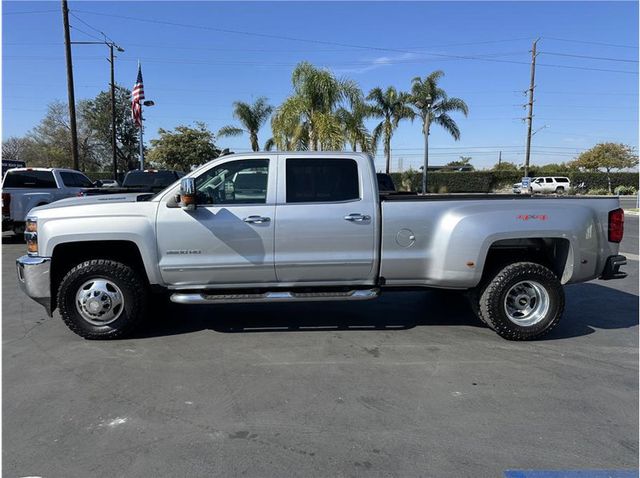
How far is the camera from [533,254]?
5391 millimetres

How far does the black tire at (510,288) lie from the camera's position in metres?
5.05

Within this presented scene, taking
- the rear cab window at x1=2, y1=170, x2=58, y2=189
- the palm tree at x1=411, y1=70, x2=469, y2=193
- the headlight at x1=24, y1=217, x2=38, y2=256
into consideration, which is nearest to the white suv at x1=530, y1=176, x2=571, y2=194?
the palm tree at x1=411, y1=70, x2=469, y2=193

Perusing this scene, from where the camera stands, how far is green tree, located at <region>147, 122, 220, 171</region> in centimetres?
5012

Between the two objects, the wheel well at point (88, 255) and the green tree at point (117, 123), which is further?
the green tree at point (117, 123)

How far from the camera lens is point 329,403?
3684 mm

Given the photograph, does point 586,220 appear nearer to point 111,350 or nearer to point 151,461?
point 151,461

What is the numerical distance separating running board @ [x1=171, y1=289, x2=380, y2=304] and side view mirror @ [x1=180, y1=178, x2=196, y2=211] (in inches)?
36.2

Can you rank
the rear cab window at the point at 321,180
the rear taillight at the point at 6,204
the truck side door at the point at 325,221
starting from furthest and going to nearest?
the rear taillight at the point at 6,204 → the rear cab window at the point at 321,180 → the truck side door at the point at 325,221

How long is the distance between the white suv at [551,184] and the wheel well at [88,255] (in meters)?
46.2

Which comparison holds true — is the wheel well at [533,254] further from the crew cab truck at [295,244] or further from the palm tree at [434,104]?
the palm tree at [434,104]

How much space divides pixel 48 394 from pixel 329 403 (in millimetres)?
2263

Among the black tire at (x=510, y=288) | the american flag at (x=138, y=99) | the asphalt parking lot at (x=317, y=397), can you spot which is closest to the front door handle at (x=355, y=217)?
the asphalt parking lot at (x=317, y=397)

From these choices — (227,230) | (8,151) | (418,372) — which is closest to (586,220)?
(418,372)

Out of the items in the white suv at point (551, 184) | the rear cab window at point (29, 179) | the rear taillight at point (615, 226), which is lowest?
the rear taillight at point (615, 226)
